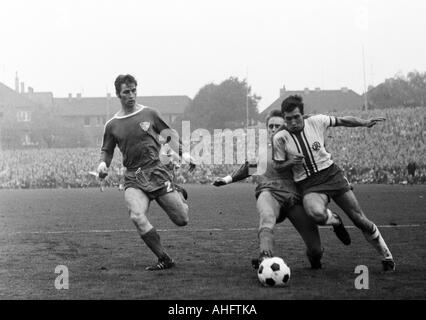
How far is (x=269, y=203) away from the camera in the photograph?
28.3ft

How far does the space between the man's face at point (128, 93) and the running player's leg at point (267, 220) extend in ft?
6.79

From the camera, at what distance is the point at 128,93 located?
31.1 ft

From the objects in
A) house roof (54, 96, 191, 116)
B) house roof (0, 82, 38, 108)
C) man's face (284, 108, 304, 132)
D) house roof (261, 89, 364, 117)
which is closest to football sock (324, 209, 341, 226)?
man's face (284, 108, 304, 132)

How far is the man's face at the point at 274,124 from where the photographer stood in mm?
9070

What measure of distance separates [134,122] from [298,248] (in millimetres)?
3306

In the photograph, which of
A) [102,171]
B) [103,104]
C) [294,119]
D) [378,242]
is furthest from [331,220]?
[103,104]

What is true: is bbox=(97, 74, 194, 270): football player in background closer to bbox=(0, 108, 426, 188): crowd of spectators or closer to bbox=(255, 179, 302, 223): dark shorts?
bbox=(255, 179, 302, 223): dark shorts

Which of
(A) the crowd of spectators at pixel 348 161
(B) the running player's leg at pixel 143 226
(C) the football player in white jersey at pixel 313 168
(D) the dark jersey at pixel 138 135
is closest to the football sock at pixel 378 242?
(C) the football player in white jersey at pixel 313 168

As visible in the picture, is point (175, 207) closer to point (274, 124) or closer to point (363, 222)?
point (274, 124)

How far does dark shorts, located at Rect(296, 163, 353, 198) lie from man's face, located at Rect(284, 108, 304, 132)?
603mm

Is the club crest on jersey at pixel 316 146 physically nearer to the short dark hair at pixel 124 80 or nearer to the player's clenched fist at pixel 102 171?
the short dark hair at pixel 124 80

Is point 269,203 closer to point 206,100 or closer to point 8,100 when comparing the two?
point 206,100
